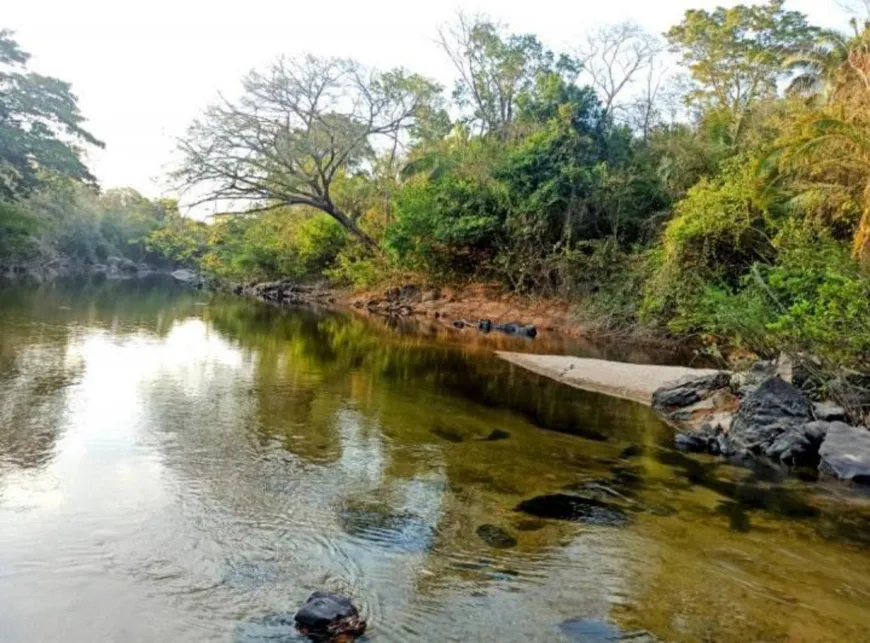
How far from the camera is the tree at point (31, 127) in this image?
35.5m

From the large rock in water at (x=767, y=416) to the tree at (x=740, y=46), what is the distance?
2130cm

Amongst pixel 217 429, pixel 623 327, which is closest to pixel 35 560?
pixel 217 429

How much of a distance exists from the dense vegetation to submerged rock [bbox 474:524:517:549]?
6.33m

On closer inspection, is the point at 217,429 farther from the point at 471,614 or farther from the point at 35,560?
the point at 471,614

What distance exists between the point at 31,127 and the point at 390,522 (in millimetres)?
37801

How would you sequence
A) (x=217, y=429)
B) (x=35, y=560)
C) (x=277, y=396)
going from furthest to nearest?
1. (x=277, y=396)
2. (x=217, y=429)
3. (x=35, y=560)

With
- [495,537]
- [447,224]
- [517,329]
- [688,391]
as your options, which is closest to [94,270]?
[447,224]

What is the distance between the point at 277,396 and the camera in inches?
484

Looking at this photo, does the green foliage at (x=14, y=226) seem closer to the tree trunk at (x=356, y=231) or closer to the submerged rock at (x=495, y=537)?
the tree trunk at (x=356, y=231)

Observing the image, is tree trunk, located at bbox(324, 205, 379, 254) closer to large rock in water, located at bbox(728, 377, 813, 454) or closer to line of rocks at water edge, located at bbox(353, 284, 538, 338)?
line of rocks at water edge, located at bbox(353, 284, 538, 338)

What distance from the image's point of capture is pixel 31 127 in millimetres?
36562

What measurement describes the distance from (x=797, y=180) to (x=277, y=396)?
44.5 ft

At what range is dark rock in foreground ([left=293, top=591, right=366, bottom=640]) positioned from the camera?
15.2 ft

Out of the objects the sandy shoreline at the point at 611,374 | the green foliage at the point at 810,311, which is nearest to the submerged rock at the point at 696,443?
the green foliage at the point at 810,311
